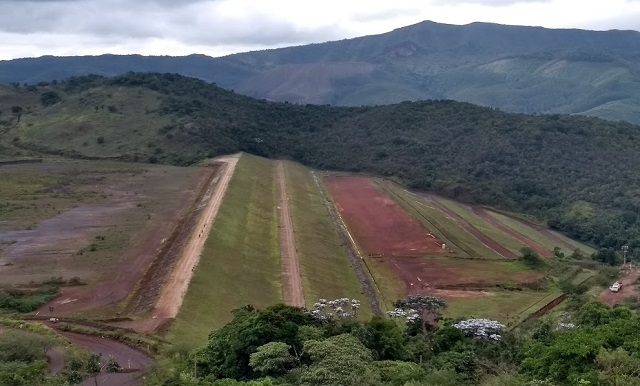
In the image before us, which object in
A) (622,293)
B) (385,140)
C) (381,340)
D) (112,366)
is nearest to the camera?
(112,366)

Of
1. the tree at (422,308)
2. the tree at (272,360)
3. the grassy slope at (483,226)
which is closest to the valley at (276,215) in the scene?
the grassy slope at (483,226)

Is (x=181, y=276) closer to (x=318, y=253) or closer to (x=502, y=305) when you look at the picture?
(x=318, y=253)

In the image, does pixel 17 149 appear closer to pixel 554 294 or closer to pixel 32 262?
pixel 32 262

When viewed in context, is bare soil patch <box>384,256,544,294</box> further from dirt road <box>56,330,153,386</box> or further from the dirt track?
dirt road <box>56,330,153,386</box>

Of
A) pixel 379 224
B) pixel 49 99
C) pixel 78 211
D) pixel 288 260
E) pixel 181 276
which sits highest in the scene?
pixel 49 99

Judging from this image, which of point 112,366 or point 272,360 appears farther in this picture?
point 112,366

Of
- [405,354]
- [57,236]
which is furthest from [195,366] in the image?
[57,236]
